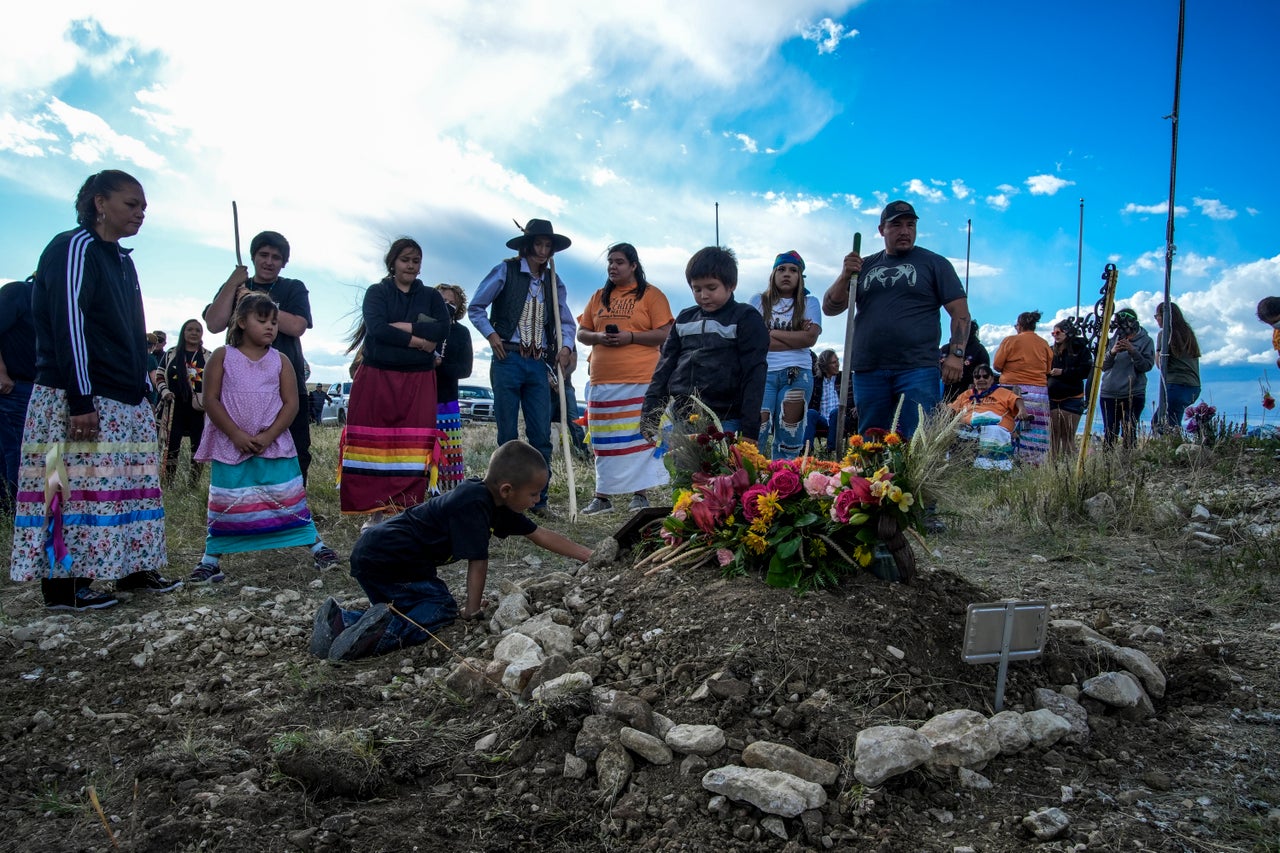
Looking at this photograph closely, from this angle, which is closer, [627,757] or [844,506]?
[627,757]

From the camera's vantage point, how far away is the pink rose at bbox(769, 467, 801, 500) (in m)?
2.98

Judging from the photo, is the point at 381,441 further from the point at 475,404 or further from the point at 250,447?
the point at 475,404

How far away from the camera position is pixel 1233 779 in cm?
214

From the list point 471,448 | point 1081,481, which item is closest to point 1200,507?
point 1081,481

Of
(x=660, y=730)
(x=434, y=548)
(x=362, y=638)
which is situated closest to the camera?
(x=660, y=730)

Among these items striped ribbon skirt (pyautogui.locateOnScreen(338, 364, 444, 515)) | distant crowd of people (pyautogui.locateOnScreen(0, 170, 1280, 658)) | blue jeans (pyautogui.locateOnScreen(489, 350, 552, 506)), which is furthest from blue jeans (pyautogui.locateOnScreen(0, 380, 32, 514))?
blue jeans (pyautogui.locateOnScreen(489, 350, 552, 506))

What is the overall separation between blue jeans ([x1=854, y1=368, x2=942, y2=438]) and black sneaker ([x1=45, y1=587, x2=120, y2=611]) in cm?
418

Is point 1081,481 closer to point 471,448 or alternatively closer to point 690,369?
point 690,369

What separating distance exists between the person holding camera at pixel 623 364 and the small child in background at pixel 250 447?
2.11 metres

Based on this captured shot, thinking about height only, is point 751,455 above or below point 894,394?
below

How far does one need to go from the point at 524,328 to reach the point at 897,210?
261 cm

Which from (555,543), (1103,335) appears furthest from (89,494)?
(1103,335)

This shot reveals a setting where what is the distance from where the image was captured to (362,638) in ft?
10.3

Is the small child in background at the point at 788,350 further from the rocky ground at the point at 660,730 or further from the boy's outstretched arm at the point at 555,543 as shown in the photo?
the rocky ground at the point at 660,730
